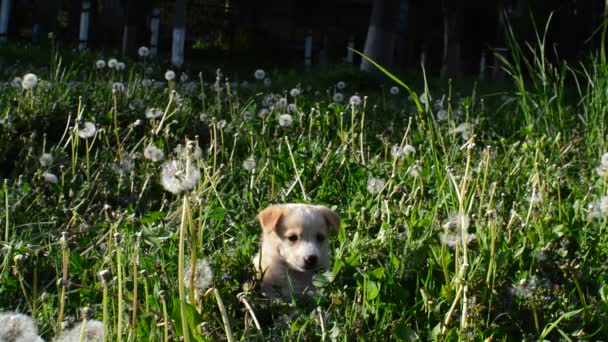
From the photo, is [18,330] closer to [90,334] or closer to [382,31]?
[90,334]

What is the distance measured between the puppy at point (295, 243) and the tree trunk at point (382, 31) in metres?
12.0

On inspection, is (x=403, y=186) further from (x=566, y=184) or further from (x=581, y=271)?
(x=581, y=271)

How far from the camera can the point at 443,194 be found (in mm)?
4484

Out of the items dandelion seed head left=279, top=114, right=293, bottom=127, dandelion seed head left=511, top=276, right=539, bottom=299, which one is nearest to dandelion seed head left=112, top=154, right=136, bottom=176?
dandelion seed head left=279, top=114, right=293, bottom=127

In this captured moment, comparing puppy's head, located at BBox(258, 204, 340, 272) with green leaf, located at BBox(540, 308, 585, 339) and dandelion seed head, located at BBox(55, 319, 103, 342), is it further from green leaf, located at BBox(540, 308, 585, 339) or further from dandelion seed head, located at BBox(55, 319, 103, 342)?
dandelion seed head, located at BBox(55, 319, 103, 342)

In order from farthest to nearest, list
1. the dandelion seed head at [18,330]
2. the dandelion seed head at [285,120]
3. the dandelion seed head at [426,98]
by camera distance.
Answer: the dandelion seed head at [285,120]
the dandelion seed head at [426,98]
the dandelion seed head at [18,330]

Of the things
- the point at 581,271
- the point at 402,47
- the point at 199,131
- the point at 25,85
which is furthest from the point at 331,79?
the point at 402,47

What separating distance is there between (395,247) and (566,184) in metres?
1.82

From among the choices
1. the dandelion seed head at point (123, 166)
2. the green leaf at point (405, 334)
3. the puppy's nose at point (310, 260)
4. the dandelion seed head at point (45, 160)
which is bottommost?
the dandelion seed head at point (123, 166)

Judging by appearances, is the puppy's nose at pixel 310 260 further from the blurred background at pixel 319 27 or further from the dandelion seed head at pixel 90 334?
the blurred background at pixel 319 27

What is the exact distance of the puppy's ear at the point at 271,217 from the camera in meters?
4.15

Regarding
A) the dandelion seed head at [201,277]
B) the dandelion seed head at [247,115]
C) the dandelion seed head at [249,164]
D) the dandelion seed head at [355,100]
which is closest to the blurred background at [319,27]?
the dandelion seed head at [247,115]

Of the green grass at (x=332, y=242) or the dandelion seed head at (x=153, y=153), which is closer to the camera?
the green grass at (x=332, y=242)

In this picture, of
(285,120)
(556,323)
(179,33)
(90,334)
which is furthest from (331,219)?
(179,33)
